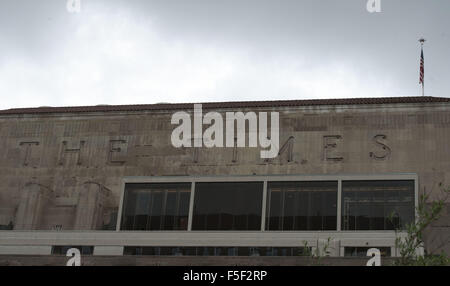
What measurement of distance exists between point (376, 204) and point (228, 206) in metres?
11.4

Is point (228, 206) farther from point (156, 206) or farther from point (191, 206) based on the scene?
point (156, 206)

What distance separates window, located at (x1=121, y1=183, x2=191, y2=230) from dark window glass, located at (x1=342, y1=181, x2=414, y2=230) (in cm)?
1294

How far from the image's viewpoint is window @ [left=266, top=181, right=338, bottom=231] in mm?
56094

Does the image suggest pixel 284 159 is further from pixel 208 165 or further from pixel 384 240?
pixel 384 240

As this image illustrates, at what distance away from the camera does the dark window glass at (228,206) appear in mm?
56875

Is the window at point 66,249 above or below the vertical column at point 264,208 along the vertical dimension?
below

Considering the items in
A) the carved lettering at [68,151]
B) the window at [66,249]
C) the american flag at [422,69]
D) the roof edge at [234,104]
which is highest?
the american flag at [422,69]

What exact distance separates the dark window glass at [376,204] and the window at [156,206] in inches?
510

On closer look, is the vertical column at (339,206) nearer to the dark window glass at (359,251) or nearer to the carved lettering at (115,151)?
the dark window glass at (359,251)

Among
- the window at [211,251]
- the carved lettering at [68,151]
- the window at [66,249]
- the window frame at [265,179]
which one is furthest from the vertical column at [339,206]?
the carved lettering at [68,151]

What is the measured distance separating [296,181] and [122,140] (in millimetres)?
21317

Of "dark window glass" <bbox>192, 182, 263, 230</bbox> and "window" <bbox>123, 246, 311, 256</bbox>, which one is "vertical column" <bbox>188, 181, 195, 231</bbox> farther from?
"window" <bbox>123, 246, 311, 256</bbox>

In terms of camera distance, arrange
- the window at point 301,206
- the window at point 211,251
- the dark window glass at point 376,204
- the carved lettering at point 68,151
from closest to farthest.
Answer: the dark window glass at point 376,204, the window at point 211,251, the window at point 301,206, the carved lettering at point 68,151
